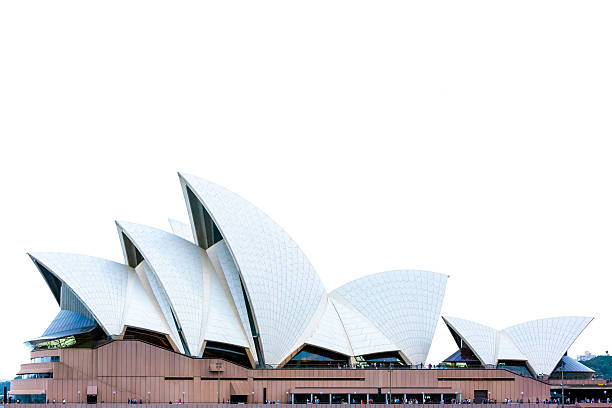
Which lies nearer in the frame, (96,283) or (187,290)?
(96,283)

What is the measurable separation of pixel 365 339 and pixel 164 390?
16.3 m

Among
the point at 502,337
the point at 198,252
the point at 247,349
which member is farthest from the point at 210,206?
the point at 502,337

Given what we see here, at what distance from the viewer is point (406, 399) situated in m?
58.8

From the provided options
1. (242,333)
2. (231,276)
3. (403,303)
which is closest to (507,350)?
(403,303)

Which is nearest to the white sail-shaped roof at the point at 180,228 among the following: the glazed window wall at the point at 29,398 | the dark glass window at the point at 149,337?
the dark glass window at the point at 149,337

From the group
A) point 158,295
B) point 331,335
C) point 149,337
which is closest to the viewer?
point 149,337

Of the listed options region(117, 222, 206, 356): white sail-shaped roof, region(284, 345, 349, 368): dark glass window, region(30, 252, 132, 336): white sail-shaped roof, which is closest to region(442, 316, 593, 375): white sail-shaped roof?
region(284, 345, 349, 368): dark glass window

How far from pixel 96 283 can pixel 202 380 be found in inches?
422

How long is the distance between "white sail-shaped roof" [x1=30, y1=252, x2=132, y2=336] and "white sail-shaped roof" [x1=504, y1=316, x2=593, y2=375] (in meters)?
32.3

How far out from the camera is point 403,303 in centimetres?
6284

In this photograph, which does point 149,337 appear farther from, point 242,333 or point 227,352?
point 242,333

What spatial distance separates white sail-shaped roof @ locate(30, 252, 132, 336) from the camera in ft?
181

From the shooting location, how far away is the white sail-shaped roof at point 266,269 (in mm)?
57250

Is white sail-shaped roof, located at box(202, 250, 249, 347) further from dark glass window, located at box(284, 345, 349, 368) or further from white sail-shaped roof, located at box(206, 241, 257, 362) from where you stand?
dark glass window, located at box(284, 345, 349, 368)
